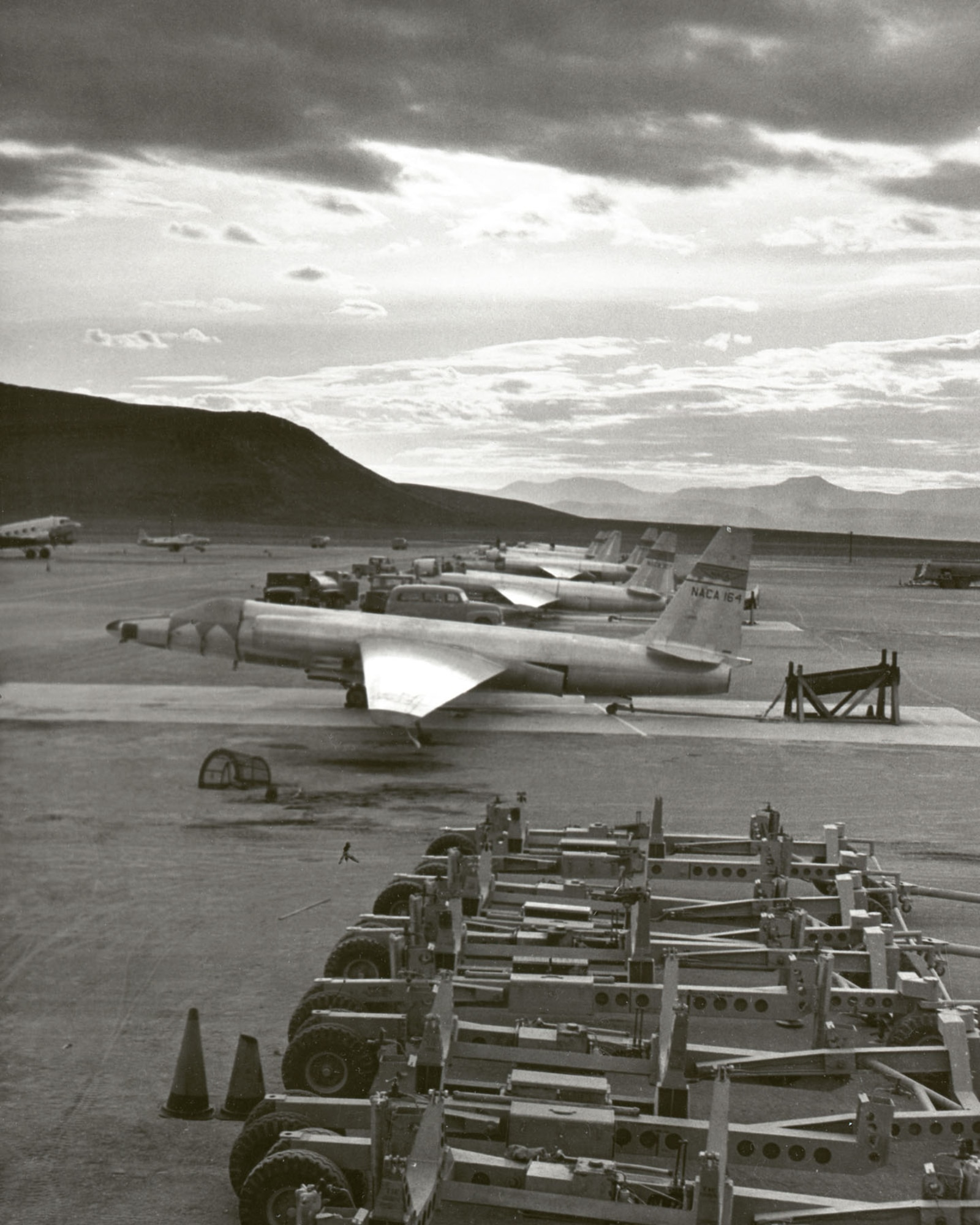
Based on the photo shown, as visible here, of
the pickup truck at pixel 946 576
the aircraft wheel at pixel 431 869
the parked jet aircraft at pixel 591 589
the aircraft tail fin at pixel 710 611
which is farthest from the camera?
the pickup truck at pixel 946 576

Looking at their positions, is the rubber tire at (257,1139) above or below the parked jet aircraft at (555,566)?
below

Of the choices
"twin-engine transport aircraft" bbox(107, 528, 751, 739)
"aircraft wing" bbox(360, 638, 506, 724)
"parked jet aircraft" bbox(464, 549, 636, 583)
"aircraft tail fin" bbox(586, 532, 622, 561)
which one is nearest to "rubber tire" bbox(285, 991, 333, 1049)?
"aircraft wing" bbox(360, 638, 506, 724)

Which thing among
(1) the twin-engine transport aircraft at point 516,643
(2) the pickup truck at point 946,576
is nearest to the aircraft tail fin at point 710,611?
(1) the twin-engine transport aircraft at point 516,643

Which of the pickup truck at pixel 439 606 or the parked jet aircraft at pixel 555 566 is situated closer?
the pickup truck at pixel 439 606

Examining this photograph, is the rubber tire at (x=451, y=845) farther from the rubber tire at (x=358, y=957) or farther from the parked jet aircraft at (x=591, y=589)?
the parked jet aircraft at (x=591, y=589)

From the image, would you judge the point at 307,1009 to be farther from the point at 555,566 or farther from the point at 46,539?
the point at 46,539

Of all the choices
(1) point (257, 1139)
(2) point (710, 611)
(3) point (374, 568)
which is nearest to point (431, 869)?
(1) point (257, 1139)

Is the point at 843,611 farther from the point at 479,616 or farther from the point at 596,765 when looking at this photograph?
the point at 596,765
